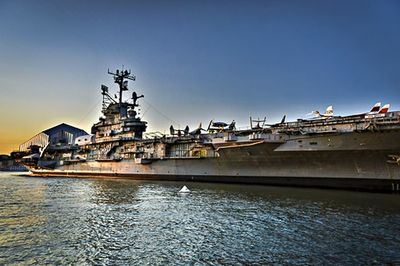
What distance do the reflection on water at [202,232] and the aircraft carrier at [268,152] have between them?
160 inches

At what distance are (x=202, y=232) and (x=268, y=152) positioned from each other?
42.5ft

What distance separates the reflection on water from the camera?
6570 millimetres

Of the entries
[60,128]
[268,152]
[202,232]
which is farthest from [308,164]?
[60,128]

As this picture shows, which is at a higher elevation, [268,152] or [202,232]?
[268,152]

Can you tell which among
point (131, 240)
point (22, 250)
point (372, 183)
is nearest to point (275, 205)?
point (131, 240)

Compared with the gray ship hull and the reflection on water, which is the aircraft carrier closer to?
the gray ship hull

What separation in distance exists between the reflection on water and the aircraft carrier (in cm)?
407

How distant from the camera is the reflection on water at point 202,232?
657 centimetres

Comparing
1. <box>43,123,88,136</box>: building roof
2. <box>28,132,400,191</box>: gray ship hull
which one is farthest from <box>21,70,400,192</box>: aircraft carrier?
<box>43,123,88,136</box>: building roof

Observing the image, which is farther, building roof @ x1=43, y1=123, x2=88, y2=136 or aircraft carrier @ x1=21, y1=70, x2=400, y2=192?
building roof @ x1=43, y1=123, x2=88, y2=136

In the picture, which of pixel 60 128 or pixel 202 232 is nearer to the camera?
pixel 202 232

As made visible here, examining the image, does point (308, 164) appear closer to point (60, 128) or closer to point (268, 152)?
point (268, 152)

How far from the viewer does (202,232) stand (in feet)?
28.5

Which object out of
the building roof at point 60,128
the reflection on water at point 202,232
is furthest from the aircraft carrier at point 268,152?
the building roof at point 60,128
